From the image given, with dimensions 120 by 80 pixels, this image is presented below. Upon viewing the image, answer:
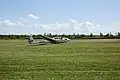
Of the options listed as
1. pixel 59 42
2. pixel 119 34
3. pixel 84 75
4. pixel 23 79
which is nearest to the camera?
pixel 23 79

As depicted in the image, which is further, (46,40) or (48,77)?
(46,40)

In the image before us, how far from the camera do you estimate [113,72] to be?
18.0 m

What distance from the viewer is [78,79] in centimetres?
1582

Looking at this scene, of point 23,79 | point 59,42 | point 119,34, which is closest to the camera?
point 23,79

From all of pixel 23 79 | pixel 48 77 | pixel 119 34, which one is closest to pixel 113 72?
pixel 48 77

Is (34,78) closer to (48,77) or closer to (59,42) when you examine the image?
(48,77)

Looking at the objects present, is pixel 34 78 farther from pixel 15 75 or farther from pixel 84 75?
pixel 84 75

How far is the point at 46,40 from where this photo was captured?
250 ft

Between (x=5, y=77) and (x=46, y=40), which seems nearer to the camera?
(x=5, y=77)

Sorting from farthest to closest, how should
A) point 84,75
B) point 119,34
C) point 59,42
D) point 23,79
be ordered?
1. point 119,34
2. point 59,42
3. point 84,75
4. point 23,79

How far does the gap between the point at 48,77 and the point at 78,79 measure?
187 cm

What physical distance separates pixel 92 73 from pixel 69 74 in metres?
1.49

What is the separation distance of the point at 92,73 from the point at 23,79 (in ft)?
15.1

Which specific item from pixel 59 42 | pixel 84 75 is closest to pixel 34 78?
pixel 84 75
